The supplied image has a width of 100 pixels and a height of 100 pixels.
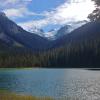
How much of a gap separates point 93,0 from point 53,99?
9656 centimetres

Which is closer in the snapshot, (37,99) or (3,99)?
(3,99)

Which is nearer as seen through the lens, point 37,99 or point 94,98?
point 37,99

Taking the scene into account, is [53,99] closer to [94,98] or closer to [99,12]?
[94,98]

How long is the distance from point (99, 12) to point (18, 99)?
279 ft

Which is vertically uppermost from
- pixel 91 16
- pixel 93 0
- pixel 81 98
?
pixel 93 0

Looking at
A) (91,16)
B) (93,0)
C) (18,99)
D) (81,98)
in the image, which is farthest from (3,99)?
(93,0)

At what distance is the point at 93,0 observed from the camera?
146 metres

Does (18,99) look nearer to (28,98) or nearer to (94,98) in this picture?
(28,98)

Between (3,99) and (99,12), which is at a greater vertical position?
(99,12)

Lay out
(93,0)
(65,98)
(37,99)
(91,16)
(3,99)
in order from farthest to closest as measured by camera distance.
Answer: (93,0) → (91,16) → (65,98) → (37,99) → (3,99)

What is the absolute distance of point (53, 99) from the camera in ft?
189

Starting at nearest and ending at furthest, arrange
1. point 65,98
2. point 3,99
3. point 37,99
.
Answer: point 3,99, point 37,99, point 65,98

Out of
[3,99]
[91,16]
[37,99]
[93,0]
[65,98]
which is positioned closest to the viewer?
[3,99]

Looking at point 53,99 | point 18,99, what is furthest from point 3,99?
point 53,99
